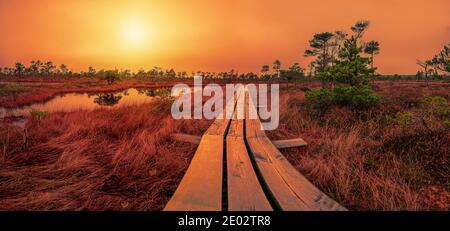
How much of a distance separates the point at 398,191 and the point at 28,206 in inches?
163

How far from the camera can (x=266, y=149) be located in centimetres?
345

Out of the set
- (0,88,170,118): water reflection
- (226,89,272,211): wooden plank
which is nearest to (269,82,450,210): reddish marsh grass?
(226,89,272,211): wooden plank

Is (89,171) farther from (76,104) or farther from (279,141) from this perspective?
(76,104)

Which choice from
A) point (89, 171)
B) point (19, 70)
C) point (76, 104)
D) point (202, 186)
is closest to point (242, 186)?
point (202, 186)

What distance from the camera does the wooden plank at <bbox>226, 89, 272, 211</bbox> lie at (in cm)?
177

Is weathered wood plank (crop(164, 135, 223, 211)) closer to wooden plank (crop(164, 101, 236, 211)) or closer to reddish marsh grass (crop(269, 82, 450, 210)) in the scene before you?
wooden plank (crop(164, 101, 236, 211))

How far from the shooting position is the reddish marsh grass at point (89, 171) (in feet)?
7.33

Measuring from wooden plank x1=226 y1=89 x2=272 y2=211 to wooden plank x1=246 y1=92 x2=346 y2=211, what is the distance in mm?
140

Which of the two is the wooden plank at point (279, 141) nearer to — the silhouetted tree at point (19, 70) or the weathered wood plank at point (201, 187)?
the weathered wood plank at point (201, 187)

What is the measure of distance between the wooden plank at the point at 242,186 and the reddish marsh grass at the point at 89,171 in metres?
0.80

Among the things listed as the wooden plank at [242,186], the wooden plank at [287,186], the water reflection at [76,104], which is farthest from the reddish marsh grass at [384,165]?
the water reflection at [76,104]

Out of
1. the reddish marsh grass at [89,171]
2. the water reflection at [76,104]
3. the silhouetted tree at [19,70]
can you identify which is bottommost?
the reddish marsh grass at [89,171]

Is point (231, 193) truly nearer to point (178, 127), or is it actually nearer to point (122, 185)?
point (122, 185)
